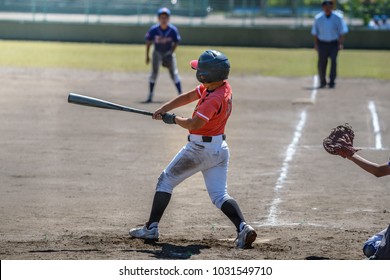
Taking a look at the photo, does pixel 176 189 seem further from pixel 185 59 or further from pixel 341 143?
pixel 185 59

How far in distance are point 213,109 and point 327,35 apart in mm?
18389

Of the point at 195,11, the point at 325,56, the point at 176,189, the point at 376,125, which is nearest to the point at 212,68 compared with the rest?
the point at 176,189

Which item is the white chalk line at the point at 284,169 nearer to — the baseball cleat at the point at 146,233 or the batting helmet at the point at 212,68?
the baseball cleat at the point at 146,233

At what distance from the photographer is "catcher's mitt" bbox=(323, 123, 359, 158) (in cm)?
829

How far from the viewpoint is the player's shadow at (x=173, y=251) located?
906 cm

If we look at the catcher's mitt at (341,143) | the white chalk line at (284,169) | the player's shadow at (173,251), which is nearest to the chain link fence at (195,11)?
the white chalk line at (284,169)

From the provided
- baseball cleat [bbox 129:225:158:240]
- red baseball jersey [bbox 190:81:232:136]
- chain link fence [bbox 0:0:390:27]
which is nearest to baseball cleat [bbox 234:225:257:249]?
baseball cleat [bbox 129:225:158:240]

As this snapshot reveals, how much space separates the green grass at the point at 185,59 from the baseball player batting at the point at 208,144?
20819mm

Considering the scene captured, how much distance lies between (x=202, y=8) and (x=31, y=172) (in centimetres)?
3393

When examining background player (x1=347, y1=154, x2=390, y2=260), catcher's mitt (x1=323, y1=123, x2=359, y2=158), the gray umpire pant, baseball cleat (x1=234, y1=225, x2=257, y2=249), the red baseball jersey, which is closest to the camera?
background player (x1=347, y1=154, x2=390, y2=260)

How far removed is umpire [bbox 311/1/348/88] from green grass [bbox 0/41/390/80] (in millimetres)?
3197

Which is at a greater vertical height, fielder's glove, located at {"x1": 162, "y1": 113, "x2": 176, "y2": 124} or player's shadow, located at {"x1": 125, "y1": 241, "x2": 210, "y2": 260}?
fielder's glove, located at {"x1": 162, "y1": 113, "x2": 176, "y2": 124}

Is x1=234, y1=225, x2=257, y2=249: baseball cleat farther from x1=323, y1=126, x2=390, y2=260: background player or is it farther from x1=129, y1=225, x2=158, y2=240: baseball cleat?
x1=323, y1=126, x2=390, y2=260: background player

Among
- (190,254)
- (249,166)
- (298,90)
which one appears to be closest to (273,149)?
(249,166)
